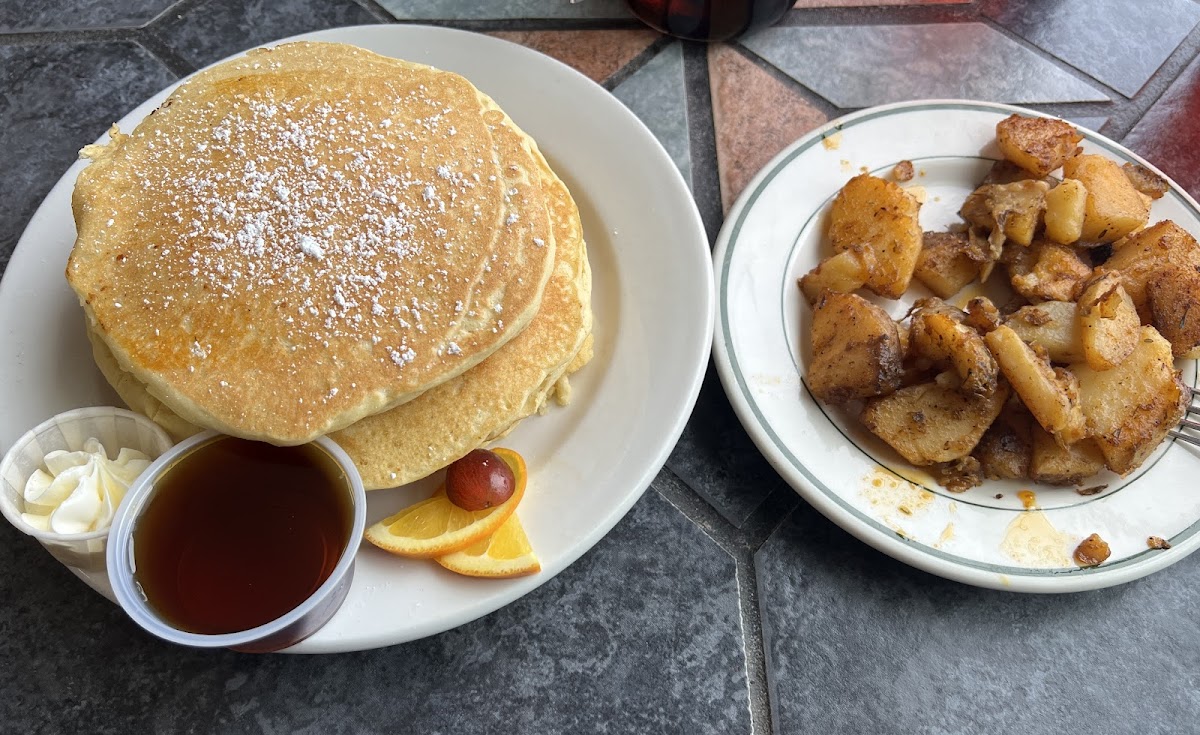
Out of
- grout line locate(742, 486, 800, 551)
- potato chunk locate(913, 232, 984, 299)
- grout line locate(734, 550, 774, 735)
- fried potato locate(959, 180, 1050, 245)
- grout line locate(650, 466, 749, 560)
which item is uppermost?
fried potato locate(959, 180, 1050, 245)

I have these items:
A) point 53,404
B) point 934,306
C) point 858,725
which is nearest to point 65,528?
point 53,404

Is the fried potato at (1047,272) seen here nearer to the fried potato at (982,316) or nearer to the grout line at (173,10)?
the fried potato at (982,316)

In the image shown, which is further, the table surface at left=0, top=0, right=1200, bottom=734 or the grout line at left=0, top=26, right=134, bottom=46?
the grout line at left=0, top=26, right=134, bottom=46

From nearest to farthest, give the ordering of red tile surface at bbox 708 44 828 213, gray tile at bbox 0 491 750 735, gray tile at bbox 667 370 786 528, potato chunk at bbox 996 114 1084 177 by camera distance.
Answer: gray tile at bbox 0 491 750 735 → gray tile at bbox 667 370 786 528 → potato chunk at bbox 996 114 1084 177 → red tile surface at bbox 708 44 828 213

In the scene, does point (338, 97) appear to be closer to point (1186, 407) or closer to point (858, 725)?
point (858, 725)

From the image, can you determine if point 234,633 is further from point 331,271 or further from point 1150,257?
point 1150,257

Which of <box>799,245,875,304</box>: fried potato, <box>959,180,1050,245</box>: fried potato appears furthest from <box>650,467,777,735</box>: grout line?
<box>959,180,1050,245</box>: fried potato

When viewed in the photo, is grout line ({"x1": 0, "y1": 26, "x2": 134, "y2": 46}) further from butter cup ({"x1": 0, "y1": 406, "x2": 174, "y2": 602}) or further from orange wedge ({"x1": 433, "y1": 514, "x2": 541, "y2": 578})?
orange wedge ({"x1": 433, "y1": 514, "x2": 541, "y2": 578})

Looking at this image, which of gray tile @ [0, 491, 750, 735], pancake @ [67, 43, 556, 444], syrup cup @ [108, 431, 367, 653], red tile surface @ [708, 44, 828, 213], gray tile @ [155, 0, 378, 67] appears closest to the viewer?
syrup cup @ [108, 431, 367, 653]
